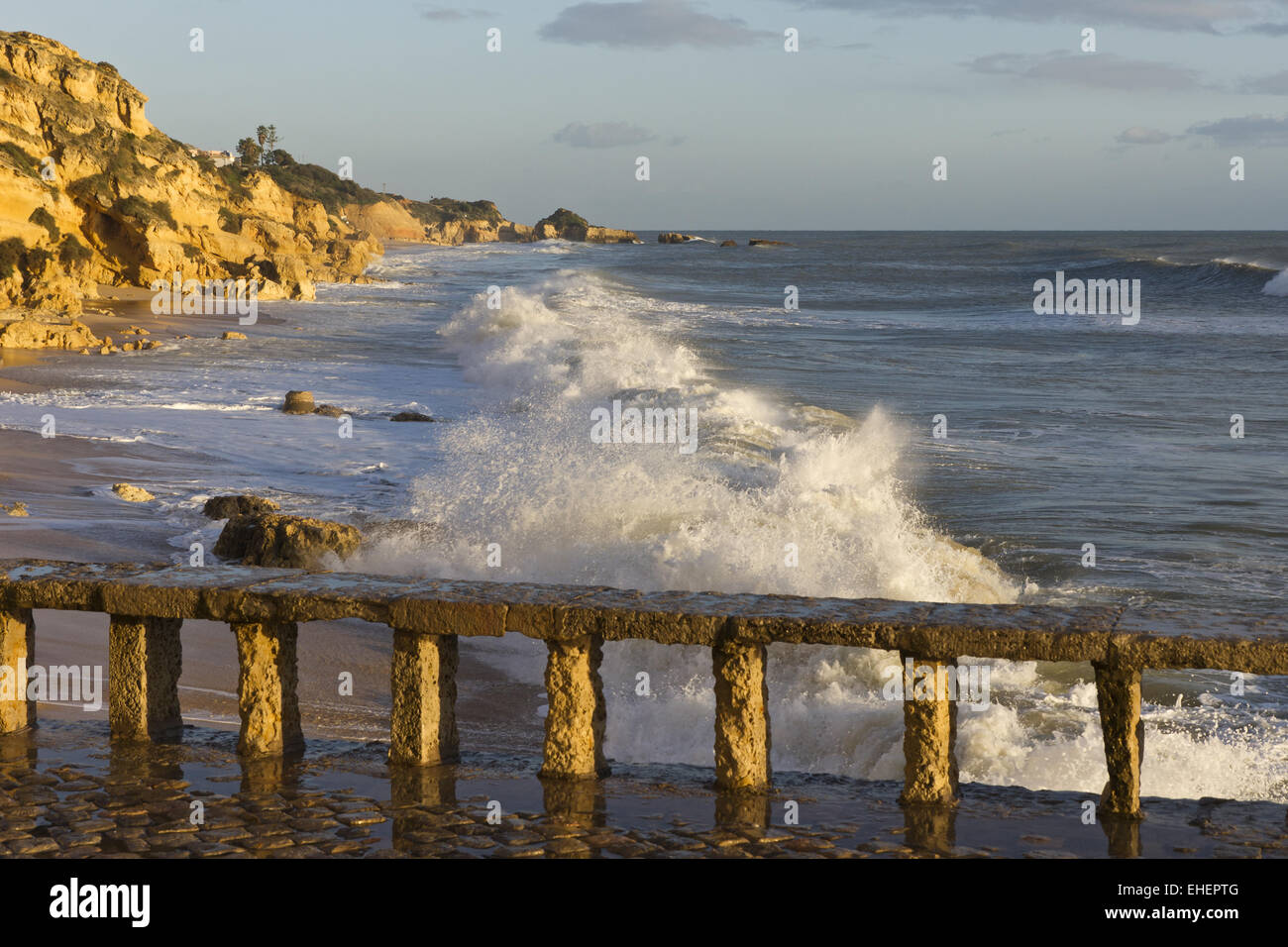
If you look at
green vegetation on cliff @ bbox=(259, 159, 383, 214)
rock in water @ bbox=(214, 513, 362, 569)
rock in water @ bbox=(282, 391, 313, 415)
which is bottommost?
rock in water @ bbox=(214, 513, 362, 569)

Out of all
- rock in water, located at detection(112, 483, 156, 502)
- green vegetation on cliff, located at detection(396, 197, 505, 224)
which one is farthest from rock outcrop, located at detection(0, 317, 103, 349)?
green vegetation on cliff, located at detection(396, 197, 505, 224)

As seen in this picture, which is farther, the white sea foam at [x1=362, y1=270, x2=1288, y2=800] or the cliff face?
the cliff face

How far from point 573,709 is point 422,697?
59 centimetres

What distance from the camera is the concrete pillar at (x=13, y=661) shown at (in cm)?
518

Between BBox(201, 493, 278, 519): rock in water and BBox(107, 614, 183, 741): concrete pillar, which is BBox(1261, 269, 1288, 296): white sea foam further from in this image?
BBox(107, 614, 183, 741): concrete pillar

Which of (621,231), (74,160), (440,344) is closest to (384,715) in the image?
(440,344)

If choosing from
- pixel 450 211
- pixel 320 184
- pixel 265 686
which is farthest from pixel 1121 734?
pixel 450 211

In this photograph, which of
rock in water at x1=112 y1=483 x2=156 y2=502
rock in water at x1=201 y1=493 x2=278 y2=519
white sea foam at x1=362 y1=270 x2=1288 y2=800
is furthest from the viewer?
rock in water at x1=112 y1=483 x2=156 y2=502

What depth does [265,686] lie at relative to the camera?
504 cm

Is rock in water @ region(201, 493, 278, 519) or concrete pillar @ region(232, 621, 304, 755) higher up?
rock in water @ region(201, 493, 278, 519)

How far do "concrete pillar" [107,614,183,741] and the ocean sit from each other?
1404 mm

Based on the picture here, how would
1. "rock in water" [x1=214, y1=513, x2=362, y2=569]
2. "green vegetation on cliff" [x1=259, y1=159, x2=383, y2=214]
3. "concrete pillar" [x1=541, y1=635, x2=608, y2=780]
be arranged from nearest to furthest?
"concrete pillar" [x1=541, y1=635, x2=608, y2=780], "rock in water" [x1=214, y1=513, x2=362, y2=569], "green vegetation on cliff" [x1=259, y1=159, x2=383, y2=214]

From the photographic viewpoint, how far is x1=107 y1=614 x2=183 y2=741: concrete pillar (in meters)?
5.14
